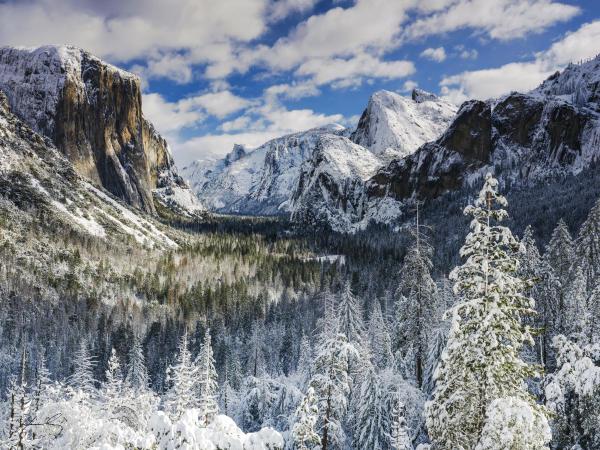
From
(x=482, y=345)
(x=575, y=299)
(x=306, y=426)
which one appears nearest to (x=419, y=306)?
(x=575, y=299)

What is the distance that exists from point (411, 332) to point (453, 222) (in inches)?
6513

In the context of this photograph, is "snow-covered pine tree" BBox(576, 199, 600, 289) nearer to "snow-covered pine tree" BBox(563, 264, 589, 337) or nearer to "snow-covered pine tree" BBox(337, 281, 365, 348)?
"snow-covered pine tree" BBox(563, 264, 589, 337)

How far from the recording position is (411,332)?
1235 inches

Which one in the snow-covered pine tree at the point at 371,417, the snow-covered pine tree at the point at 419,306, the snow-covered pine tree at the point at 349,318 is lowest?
the snow-covered pine tree at the point at 371,417

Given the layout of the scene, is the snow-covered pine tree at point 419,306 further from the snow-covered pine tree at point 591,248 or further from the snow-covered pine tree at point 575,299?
the snow-covered pine tree at point 591,248

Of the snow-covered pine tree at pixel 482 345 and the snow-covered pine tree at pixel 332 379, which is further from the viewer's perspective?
the snow-covered pine tree at pixel 332 379

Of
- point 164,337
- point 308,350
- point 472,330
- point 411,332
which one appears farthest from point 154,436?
point 164,337

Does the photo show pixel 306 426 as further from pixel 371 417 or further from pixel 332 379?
pixel 371 417

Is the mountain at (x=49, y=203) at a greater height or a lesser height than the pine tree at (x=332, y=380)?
greater

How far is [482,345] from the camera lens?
39.7 ft

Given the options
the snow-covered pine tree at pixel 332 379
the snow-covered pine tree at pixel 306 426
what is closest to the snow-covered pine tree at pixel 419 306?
the snow-covered pine tree at pixel 332 379

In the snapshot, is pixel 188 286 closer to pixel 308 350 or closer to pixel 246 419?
pixel 308 350

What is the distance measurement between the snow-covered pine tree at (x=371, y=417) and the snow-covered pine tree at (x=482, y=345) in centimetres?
1405

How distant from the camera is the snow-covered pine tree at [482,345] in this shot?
1184cm
